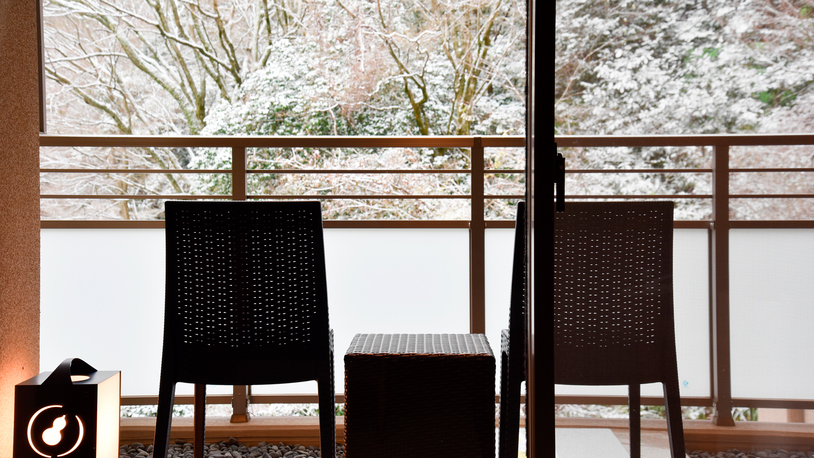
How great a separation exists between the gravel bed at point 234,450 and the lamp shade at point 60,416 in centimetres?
58

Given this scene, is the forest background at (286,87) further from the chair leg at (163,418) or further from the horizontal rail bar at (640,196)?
the horizontal rail bar at (640,196)

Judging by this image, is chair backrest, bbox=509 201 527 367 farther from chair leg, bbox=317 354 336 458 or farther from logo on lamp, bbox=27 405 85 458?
logo on lamp, bbox=27 405 85 458

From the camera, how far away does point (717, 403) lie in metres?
1.10

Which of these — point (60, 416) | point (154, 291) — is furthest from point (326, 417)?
point (154, 291)

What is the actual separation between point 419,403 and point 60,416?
39.6 inches

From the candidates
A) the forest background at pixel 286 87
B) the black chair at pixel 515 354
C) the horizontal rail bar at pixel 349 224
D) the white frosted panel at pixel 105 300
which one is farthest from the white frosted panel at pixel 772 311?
the forest background at pixel 286 87

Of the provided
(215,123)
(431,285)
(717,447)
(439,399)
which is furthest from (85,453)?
(215,123)

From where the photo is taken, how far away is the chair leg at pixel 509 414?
4.94 feet

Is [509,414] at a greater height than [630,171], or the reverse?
[630,171]

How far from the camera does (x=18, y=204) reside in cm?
178

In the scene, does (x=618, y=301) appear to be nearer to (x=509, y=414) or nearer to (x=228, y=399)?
(x=509, y=414)

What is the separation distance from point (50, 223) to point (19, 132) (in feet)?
2.41

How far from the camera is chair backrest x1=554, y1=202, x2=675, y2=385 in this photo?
1.15 metres

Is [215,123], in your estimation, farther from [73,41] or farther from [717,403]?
[717,403]
